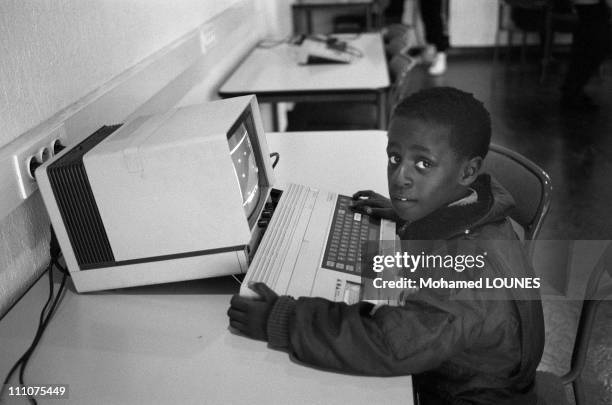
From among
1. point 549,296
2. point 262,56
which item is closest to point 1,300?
point 549,296

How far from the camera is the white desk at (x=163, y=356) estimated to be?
88 centimetres

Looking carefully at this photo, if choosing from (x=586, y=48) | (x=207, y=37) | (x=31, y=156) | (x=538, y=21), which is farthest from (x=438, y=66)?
(x=31, y=156)

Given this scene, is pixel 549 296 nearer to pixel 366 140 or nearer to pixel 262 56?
pixel 366 140

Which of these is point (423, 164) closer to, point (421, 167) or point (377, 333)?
point (421, 167)

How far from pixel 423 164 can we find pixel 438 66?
16.0ft

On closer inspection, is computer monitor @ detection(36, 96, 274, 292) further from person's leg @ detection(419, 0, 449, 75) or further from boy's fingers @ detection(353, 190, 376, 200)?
person's leg @ detection(419, 0, 449, 75)

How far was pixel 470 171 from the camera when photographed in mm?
1098

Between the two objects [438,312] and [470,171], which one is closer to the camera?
[438,312]

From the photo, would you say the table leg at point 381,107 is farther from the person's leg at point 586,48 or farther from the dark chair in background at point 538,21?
the dark chair in background at point 538,21

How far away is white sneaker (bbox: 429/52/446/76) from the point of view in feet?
18.7

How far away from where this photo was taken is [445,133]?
3.43 feet

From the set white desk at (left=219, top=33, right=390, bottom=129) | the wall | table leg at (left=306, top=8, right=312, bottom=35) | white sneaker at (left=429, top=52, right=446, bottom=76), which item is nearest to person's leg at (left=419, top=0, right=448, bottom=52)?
white sneaker at (left=429, top=52, right=446, bottom=76)

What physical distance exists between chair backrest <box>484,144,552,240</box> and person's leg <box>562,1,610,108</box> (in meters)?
3.47

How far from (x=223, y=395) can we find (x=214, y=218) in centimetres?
29
